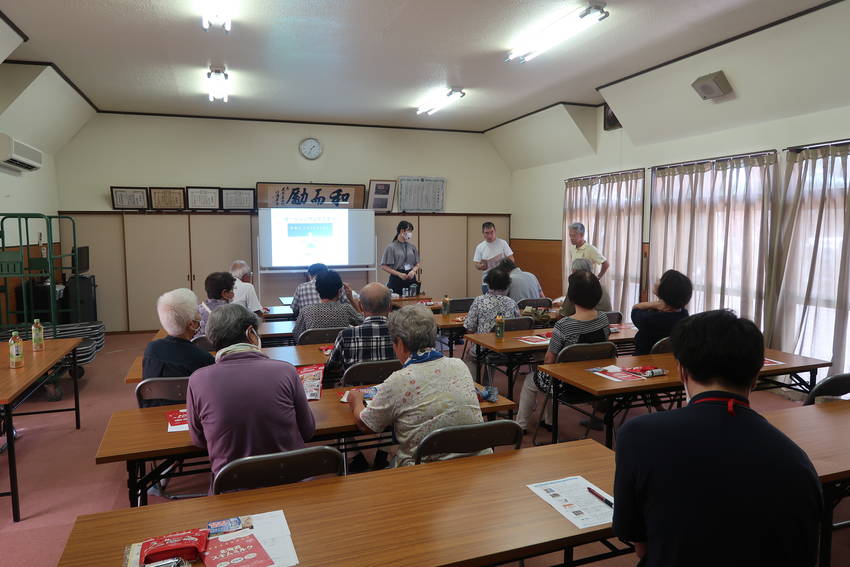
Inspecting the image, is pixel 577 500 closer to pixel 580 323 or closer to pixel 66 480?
pixel 580 323

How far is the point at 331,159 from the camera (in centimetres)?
838

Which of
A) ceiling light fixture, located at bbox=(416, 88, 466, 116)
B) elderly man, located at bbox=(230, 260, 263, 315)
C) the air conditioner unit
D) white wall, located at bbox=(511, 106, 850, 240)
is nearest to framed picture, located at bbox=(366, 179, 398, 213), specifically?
ceiling light fixture, located at bbox=(416, 88, 466, 116)

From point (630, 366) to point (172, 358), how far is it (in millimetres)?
2550

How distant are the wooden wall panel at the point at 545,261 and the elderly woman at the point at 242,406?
6.47 metres

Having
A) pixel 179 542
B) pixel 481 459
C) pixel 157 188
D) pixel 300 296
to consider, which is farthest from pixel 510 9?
pixel 157 188

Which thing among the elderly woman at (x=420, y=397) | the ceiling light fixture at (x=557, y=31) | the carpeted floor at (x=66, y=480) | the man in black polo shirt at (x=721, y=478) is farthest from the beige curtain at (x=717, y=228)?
the man in black polo shirt at (x=721, y=478)

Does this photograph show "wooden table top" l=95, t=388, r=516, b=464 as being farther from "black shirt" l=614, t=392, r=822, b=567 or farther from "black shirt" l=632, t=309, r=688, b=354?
"black shirt" l=632, t=309, r=688, b=354

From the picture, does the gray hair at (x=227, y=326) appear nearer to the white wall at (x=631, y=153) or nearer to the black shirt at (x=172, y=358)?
the black shirt at (x=172, y=358)

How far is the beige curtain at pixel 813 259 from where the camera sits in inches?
171

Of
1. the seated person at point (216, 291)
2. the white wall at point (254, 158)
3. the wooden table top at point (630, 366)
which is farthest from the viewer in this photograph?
the white wall at point (254, 158)

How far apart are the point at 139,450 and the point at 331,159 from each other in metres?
6.91

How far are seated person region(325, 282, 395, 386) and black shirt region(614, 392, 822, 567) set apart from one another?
2056mm

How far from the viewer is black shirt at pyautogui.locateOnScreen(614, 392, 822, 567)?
1.06 metres

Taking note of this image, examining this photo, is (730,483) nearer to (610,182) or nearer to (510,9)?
(510,9)
